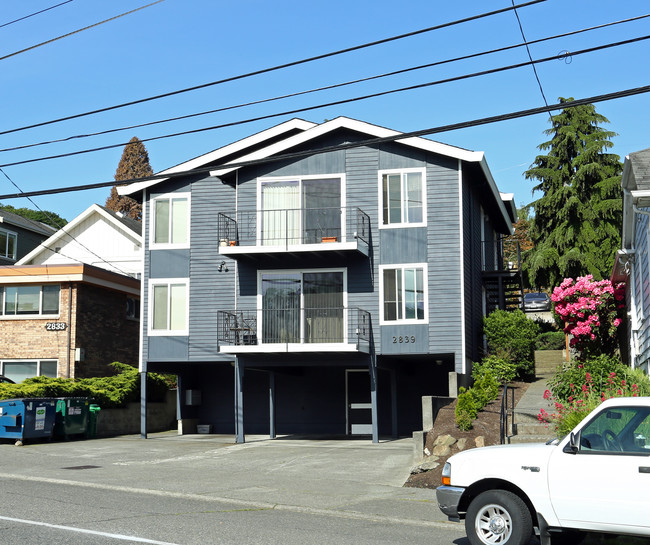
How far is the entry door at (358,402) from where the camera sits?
85.8 feet

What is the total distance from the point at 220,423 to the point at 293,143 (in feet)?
32.4

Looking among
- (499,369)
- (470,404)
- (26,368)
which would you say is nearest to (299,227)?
(499,369)

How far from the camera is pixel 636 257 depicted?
18.0 m

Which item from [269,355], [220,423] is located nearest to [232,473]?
[269,355]

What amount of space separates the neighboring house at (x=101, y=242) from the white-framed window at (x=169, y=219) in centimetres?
1522

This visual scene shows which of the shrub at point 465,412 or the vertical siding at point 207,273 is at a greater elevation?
the vertical siding at point 207,273

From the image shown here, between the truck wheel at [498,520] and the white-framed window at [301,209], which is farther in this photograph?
the white-framed window at [301,209]

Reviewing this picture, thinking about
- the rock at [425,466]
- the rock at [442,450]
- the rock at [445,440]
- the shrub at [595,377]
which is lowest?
the rock at [425,466]

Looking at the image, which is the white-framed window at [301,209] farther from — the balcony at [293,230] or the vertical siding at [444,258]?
the vertical siding at [444,258]

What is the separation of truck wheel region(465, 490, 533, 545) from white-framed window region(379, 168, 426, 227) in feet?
52.2

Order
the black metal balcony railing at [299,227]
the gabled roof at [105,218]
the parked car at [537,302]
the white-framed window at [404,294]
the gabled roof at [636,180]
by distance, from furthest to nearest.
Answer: the parked car at [537,302] → the gabled roof at [105,218] → the black metal balcony railing at [299,227] → the white-framed window at [404,294] → the gabled roof at [636,180]

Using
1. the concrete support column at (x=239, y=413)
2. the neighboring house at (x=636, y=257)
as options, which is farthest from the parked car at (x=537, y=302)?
the concrete support column at (x=239, y=413)

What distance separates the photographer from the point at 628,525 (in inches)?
295

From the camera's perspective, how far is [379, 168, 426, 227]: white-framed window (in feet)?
78.2
